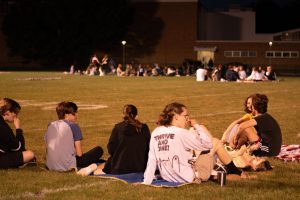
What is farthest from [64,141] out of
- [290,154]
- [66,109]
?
[290,154]

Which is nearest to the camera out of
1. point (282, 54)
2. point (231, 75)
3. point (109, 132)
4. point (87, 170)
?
point (87, 170)

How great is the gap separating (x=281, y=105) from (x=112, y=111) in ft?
21.6

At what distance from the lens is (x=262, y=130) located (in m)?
9.65

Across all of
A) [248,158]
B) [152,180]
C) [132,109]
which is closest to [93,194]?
[152,180]

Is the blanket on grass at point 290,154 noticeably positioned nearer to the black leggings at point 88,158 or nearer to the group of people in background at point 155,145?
the group of people in background at point 155,145

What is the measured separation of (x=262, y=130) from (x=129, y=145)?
2281mm

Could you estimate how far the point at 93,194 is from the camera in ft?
25.5

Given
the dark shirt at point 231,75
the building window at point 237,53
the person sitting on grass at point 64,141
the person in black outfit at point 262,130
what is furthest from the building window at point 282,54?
the person sitting on grass at point 64,141

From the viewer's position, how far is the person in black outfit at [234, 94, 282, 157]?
379 inches

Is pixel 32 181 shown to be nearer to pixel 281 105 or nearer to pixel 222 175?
pixel 222 175

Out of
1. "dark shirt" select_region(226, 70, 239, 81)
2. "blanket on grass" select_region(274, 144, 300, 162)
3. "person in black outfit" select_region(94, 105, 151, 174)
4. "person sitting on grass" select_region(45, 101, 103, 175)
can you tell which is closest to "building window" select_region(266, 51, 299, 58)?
"dark shirt" select_region(226, 70, 239, 81)

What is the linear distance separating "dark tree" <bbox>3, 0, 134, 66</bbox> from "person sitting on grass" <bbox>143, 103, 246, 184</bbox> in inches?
2584

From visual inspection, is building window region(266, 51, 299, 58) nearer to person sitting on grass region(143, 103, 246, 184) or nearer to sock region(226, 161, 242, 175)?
sock region(226, 161, 242, 175)

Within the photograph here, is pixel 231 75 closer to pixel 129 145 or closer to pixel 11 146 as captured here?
pixel 11 146
